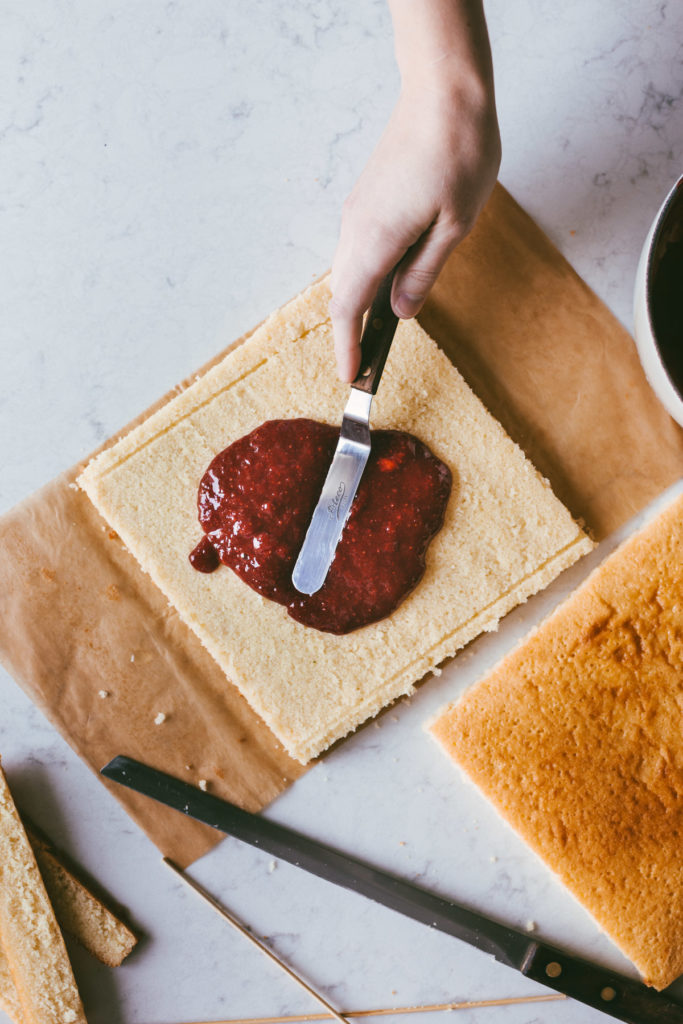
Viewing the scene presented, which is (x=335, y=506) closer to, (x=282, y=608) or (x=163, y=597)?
(x=282, y=608)

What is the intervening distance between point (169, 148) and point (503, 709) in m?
2.32

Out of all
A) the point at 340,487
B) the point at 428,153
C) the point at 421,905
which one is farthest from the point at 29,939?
the point at 428,153

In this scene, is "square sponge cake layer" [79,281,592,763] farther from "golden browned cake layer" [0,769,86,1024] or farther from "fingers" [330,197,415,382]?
"golden browned cake layer" [0,769,86,1024]

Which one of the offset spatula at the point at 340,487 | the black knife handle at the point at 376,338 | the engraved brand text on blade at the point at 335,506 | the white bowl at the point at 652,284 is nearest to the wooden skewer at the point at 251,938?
the offset spatula at the point at 340,487

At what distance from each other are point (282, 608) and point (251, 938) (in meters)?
1.19

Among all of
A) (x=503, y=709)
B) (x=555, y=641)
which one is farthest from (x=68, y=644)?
(x=555, y=641)

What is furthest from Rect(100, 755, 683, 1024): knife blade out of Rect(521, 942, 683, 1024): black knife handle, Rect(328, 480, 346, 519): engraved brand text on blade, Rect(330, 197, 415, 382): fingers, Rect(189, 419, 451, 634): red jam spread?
Rect(330, 197, 415, 382): fingers

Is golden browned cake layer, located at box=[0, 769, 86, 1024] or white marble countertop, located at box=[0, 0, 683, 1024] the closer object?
golden browned cake layer, located at box=[0, 769, 86, 1024]

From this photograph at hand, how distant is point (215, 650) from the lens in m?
2.70

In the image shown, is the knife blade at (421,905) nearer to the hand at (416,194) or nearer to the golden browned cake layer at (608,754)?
the golden browned cake layer at (608,754)

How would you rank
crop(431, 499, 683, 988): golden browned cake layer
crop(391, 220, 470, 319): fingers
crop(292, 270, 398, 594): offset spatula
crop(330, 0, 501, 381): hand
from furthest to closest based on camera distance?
crop(431, 499, 683, 988): golden browned cake layer
crop(292, 270, 398, 594): offset spatula
crop(391, 220, 470, 319): fingers
crop(330, 0, 501, 381): hand

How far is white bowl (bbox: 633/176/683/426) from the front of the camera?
2.30 meters

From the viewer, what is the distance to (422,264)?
2238 mm

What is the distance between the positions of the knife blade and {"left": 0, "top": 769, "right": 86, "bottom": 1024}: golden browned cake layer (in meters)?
0.35
